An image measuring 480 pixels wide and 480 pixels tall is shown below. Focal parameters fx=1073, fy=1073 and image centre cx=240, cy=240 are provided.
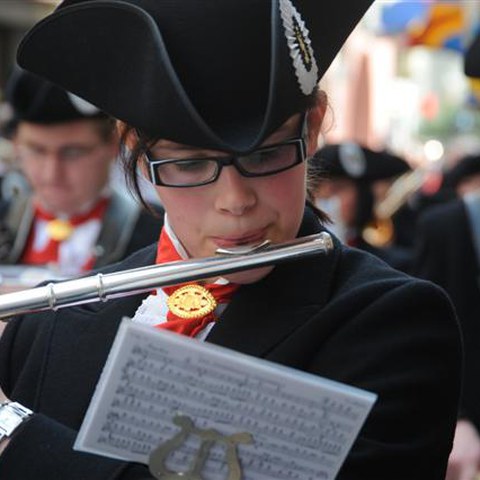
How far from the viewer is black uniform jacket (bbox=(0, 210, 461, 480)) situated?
1919 mm

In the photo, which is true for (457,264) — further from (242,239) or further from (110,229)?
(242,239)

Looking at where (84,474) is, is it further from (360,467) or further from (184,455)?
(360,467)

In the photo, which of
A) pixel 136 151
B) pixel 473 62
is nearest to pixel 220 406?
pixel 136 151

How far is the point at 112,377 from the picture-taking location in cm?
167

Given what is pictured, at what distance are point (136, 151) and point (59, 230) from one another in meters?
2.52

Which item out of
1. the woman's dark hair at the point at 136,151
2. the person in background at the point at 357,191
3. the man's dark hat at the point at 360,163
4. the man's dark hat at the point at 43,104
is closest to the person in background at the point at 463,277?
the person in background at the point at 357,191

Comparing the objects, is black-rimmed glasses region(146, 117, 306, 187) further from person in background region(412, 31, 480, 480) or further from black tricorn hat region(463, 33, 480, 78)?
person in background region(412, 31, 480, 480)

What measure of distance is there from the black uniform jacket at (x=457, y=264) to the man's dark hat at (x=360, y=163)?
1.11 meters

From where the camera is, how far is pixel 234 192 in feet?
6.28

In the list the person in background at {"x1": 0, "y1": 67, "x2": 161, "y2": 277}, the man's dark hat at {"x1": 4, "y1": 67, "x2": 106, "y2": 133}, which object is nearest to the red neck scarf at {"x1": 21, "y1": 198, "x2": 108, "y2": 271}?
the person in background at {"x1": 0, "y1": 67, "x2": 161, "y2": 277}

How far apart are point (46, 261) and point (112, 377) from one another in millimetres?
2913

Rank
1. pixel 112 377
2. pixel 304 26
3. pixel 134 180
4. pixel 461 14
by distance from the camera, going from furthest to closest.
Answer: pixel 461 14
pixel 134 180
pixel 304 26
pixel 112 377

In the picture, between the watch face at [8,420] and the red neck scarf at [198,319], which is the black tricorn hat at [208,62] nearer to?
the red neck scarf at [198,319]

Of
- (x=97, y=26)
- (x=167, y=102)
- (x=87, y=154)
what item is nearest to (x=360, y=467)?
(x=167, y=102)
